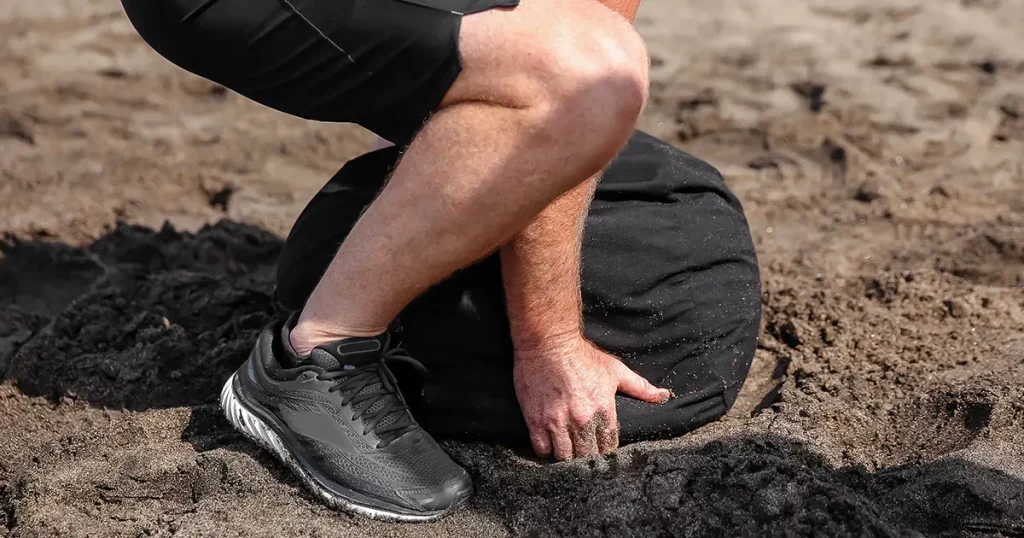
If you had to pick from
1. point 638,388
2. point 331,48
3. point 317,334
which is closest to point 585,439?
point 638,388

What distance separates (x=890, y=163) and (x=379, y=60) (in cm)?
248

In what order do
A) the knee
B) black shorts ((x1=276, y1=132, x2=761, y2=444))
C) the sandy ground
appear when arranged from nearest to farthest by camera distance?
the knee, the sandy ground, black shorts ((x1=276, y1=132, x2=761, y2=444))

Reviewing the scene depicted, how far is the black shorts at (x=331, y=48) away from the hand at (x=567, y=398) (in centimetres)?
51

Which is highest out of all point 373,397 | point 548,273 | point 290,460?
point 548,273

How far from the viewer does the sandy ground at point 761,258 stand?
5.83 feet

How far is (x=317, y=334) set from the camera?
183 cm

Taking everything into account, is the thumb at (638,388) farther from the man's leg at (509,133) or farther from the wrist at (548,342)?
the man's leg at (509,133)

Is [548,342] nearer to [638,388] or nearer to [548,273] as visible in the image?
[548,273]

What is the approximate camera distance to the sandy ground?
1.78 m

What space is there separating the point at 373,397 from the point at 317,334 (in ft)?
0.53

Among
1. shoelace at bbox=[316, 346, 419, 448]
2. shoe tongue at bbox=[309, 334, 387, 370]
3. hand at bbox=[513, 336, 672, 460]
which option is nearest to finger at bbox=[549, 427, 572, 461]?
hand at bbox=[513, 336, 672, 460]

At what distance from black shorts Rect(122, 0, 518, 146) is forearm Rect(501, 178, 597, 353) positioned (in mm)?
291

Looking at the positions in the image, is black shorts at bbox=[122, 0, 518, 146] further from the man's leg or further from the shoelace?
the shoelace

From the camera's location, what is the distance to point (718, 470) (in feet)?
5.95
